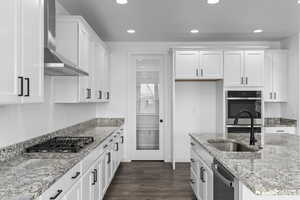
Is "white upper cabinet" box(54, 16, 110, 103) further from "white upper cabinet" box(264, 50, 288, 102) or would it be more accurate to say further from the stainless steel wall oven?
"white upper cabinet" box(264, 50, 288, 102)

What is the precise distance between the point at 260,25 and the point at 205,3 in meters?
1.65

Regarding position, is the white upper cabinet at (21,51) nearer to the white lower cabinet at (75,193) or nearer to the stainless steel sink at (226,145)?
the white lower cabinet at (75,193)

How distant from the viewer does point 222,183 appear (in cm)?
214

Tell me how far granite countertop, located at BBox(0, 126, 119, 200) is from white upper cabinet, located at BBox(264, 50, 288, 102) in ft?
14.5

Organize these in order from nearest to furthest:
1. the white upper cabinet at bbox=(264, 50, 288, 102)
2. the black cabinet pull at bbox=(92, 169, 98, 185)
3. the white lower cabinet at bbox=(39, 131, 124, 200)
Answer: the white lower cabinet at bbox=(39, 131, 124, 200), the black cabinet pull at bbox=(92, 169, 98, 185), the white upper cabinet at bbox=(264, 50, 288, 102)

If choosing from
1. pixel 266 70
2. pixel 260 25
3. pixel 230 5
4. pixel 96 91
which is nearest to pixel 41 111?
pixel 96 91

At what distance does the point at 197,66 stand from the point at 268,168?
12.5 ft

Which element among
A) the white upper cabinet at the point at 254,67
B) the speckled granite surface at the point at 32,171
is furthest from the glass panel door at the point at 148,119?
the speckled granite surface at the point at 32,171

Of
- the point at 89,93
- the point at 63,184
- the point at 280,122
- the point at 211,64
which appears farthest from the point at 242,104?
the point at 63,184

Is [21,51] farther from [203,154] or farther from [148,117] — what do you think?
[148,117]

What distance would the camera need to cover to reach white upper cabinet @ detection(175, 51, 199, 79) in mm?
5473

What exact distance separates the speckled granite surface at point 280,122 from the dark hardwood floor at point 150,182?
76.2 inches

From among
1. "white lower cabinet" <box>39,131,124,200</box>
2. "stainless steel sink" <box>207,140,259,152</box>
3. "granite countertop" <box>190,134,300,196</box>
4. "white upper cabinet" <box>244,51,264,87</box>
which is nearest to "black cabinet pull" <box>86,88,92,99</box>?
"white lower cabinet" <box>39,131,124,200</box>

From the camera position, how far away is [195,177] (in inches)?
139
